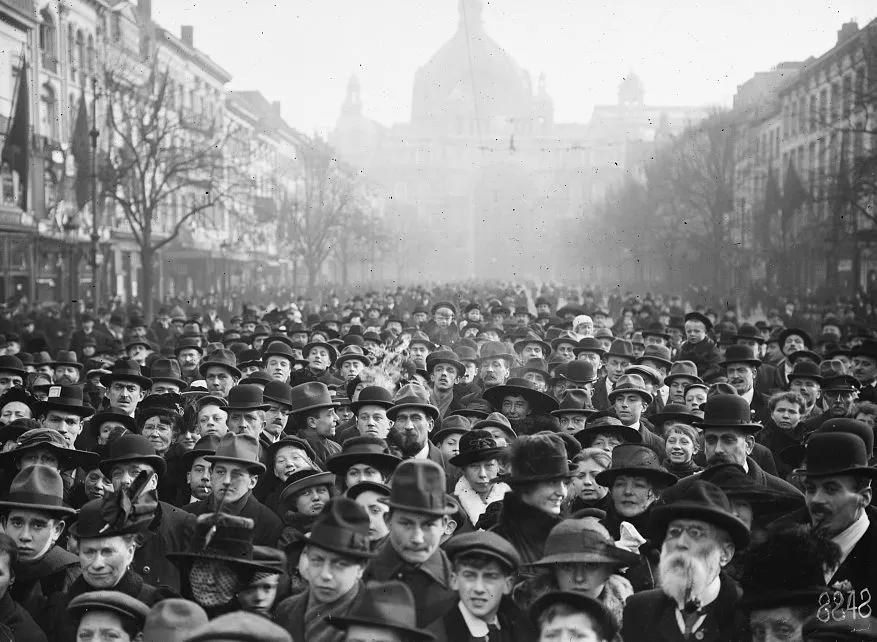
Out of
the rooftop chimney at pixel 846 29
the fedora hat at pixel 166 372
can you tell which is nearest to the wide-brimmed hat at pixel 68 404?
the fedora hat at pixel 166 372

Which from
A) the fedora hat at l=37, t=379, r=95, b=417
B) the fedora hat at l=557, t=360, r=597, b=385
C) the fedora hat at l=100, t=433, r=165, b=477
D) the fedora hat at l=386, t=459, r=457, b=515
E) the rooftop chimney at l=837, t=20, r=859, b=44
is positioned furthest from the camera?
the rooftop chimney at l=837, t=20, r=859, b=44

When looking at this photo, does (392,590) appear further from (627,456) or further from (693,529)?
(627,456)

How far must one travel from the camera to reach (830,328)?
742 inches

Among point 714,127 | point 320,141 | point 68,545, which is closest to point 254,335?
point 68,545

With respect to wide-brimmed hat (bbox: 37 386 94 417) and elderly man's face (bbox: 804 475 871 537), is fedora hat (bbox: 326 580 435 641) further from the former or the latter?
wide-brimmed hat (bbox: 37 386 94 417)

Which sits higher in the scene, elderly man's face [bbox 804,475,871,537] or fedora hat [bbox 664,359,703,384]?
fedora hat [bbox 664,359,703,384]

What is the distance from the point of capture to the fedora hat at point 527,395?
10883mm

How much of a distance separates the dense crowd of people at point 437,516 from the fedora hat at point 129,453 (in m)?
0.02

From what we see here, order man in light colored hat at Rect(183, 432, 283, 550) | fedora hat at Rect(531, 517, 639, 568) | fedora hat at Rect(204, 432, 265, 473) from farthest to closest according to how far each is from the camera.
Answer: fedora hat at Rect(204, 432, 265, 473), man in light colored hat at Rect(183, 432, 283, 550), fedora hat at Rect(531, 517, 639, 568)

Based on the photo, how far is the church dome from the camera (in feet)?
506

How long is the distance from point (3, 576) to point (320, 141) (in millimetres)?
64298

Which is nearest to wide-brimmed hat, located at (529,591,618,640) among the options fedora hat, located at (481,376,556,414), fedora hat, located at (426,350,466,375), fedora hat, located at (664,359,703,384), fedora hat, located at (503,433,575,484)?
fedora hat, located at (503,433,575,484)

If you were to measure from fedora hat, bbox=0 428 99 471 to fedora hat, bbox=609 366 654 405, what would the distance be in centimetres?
438

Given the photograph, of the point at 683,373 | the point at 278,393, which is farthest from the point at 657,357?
the point at 278,393
